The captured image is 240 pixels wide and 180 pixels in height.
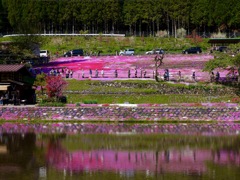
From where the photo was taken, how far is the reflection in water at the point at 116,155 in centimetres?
2728

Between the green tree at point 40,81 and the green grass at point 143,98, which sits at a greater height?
the green tree at point 40,81

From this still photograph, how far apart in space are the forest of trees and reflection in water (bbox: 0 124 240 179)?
79.7 metres

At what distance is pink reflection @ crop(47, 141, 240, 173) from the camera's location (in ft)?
93.5

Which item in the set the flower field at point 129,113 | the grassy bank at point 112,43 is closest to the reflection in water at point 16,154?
the flower field at point 129,113

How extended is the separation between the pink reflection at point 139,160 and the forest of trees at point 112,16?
3321 inches

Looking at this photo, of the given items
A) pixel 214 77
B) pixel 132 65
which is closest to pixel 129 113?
pixel 214 77

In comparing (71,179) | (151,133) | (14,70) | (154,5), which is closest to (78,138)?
(151,133)

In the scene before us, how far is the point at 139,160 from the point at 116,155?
1778mm

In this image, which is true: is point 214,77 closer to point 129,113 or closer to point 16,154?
point 129,113

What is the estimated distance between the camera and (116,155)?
31984mm

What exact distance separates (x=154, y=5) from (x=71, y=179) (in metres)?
96.5

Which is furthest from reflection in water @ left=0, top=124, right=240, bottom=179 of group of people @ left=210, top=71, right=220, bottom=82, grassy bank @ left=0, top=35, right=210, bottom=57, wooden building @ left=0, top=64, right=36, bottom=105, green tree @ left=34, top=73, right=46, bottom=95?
grassy bank @ left=0, top=35, right=210, bottom=57

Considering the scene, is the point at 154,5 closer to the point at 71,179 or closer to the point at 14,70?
the point at 14,70

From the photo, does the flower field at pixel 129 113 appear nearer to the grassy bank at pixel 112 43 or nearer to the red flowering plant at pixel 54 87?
the red flowering plant at pixel 54 87
